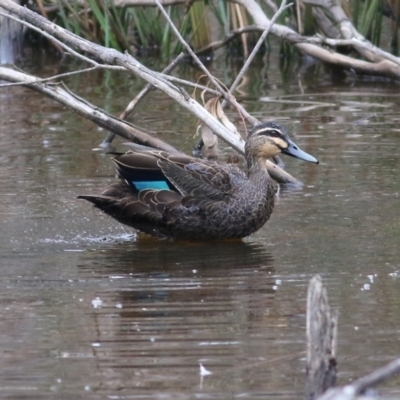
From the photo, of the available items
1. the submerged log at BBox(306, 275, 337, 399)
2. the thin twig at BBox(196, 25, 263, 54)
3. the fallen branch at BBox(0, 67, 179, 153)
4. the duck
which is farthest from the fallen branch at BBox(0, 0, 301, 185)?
the submerged log at BBox(306, 275, 337, 399)

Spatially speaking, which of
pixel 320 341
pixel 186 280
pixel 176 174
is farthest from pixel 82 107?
pixel 320 341

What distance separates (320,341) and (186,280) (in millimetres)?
2403

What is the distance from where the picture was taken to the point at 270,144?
705 cm

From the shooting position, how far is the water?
4.26 metres

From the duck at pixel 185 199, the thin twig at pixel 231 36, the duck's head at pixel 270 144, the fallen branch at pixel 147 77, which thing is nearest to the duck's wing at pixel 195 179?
the duck at pixel 185 199

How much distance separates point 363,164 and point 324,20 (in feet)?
15.6

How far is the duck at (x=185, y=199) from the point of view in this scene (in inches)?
262

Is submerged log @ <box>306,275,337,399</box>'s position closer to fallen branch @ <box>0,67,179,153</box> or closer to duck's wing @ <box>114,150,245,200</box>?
duck's wing @ <box>114,150,245,200</box>

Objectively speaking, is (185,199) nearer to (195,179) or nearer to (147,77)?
(195,179)

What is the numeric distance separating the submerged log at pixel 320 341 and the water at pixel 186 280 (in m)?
0.48

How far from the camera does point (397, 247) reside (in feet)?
20.5

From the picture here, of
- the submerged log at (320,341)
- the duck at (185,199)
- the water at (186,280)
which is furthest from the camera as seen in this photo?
the duck at (185,199)

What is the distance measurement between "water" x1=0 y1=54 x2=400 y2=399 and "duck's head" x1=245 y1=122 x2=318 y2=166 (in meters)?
0.41

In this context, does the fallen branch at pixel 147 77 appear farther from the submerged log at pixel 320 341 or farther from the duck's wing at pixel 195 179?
the submerged log at pixel 320 341
